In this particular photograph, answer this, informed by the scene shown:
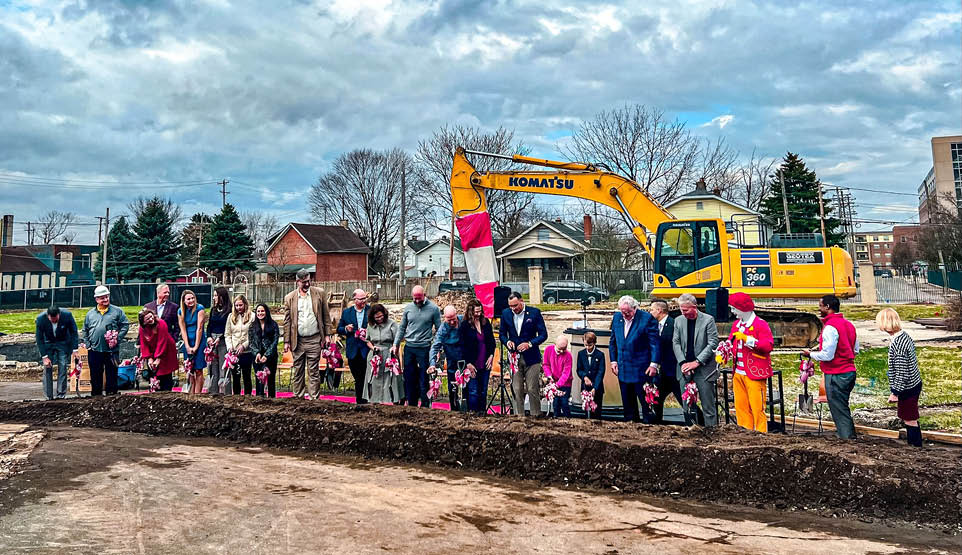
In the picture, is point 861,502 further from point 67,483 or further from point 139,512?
point 67,483

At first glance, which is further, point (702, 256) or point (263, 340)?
point (702, 256)

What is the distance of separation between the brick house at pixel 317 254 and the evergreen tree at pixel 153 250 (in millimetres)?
7584

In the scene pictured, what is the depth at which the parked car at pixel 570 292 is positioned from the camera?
34.5 metres

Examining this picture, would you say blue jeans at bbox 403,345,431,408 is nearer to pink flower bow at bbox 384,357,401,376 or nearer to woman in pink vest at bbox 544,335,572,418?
pink flower bow at bbox 384,357,401,376

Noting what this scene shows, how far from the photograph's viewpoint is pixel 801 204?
Result: 4225 cm

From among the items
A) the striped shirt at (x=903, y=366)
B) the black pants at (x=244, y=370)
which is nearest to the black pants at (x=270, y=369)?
the black pants at (x=244, y=370)

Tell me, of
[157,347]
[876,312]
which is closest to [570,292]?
[876,312]

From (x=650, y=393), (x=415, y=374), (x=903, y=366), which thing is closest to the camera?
(x=903, y=366)

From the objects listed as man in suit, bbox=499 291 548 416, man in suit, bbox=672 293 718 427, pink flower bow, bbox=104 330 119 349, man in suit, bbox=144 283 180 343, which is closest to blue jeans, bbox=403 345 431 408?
man in suit, bbox=499 291 548 416

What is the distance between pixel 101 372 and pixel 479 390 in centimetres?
554

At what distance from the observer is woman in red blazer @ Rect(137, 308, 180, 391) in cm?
901

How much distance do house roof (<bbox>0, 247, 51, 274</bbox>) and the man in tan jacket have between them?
70.7 m

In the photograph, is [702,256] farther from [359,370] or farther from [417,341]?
[359,370]

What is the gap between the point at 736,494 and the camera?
16.8 feet
